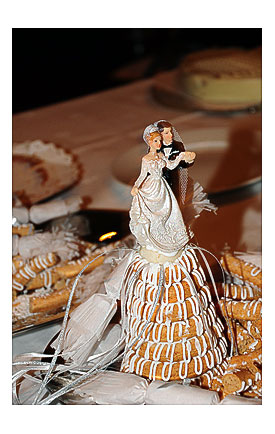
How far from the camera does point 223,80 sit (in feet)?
5.21

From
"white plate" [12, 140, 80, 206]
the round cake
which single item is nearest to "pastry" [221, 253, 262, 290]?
"white plate" [12, 140, 80, 206]

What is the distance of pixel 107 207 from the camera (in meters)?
1.22

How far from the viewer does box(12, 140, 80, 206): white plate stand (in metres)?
1.29

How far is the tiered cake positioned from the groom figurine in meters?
0.07

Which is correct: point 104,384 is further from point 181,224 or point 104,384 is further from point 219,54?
point 219,54

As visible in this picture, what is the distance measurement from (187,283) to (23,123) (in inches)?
40.4

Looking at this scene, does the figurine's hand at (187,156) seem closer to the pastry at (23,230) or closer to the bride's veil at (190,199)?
the bride's veil at (190,199)

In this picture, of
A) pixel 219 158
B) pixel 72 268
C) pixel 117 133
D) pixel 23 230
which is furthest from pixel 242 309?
pixel 117 133

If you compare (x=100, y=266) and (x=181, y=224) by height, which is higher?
(x=181, y=224)

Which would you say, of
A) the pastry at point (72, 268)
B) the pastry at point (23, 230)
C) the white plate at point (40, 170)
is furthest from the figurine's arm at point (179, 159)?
the white plate at point (40, 170)

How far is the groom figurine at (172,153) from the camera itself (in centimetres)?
68

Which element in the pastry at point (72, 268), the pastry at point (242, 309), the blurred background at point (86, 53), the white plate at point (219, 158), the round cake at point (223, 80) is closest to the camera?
the pastry at point (242, 309)

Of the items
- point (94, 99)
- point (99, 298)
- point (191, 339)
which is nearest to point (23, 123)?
point (94, 99)

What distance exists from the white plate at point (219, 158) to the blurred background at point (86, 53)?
0.89 metres
